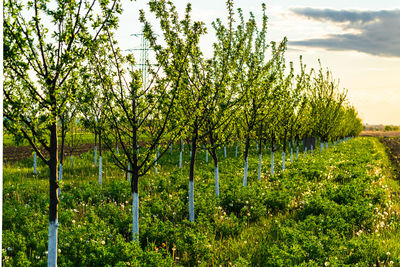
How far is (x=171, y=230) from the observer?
8.32m

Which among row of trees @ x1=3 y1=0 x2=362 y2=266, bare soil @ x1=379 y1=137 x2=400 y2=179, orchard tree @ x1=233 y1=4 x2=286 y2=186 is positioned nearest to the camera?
row of trees @ x1=3 y1=0 x2=362 y2=266

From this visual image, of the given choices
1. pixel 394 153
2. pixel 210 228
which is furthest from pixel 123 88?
pixel 394 153

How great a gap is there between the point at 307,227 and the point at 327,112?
77.0ft

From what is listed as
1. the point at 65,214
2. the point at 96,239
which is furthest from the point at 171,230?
the point at 65,214

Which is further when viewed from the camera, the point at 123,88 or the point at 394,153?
the point at 394,153

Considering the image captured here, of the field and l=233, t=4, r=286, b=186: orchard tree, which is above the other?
l=233, t=4, r=286, b=186: orchard tree

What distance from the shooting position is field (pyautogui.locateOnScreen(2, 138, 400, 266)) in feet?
22.8

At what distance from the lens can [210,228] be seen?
28.8 ft

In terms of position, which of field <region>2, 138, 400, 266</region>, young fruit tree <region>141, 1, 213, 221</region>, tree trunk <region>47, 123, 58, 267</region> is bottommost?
field <region>2, 138, 400, 266</region>

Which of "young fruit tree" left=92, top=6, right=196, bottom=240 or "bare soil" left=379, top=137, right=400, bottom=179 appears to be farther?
"bare soil" left=379, top=137, right=400, bottom=179

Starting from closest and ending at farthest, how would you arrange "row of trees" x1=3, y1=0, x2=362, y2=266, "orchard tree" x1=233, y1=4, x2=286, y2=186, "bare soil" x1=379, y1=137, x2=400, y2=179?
"row of trees" x1=3, y1=0, x2=362, y2=266
"orchard tree" x1=233, y1=4, x2=286, y2=186
"bare soil" x1=379, y1=137, x2=400, y2=179

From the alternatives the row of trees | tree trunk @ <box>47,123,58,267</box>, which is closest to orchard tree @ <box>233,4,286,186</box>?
the row of trees

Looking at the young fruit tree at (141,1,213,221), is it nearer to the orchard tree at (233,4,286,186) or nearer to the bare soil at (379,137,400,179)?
the orchard tree at (233,4,286,186)

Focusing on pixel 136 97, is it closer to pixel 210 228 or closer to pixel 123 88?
pixel 123 88
